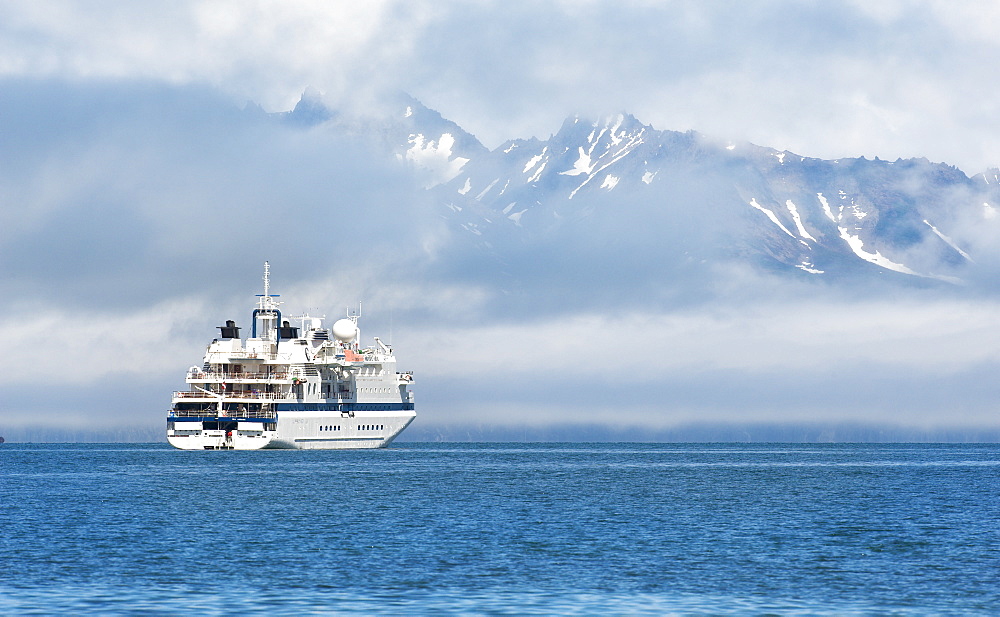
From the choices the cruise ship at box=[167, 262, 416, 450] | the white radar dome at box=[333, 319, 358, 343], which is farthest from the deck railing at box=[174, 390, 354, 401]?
the white radar dome at box=[333, 319, 358, 343]

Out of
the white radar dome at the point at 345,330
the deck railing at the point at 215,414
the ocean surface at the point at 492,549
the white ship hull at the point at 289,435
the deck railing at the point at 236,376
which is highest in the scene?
the white radar dome at the point at 345,330

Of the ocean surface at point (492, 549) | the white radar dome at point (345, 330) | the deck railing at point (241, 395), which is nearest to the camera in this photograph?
the ocean surface at point (492, 549)

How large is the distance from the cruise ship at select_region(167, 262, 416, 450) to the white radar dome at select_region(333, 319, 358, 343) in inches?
163

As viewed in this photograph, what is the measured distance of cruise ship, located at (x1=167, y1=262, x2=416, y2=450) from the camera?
154750 mm

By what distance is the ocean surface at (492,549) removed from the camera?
133 feet

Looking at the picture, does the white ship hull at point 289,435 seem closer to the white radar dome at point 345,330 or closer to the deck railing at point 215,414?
the deck railing at point 215,414

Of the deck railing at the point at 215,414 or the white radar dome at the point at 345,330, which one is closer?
the deck railing at the point at 215,414

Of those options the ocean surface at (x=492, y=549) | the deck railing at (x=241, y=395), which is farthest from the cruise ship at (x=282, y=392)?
the ocean surface at (x=492, y=549)

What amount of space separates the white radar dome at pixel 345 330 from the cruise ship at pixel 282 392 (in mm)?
4141

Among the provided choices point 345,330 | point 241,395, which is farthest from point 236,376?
point 345,330

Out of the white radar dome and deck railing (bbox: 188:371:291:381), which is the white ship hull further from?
the white radar dome

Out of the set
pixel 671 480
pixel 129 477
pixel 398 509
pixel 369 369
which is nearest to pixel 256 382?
pixel 369 369

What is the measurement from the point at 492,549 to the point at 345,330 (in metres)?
121

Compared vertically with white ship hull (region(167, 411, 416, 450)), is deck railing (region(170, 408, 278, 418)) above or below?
above
